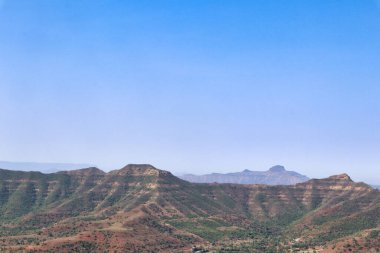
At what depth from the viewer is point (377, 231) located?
199 meters

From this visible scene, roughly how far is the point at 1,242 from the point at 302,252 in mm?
125538

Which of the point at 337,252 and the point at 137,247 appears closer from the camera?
the point at 337,252

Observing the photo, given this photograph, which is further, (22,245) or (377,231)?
(377,231)

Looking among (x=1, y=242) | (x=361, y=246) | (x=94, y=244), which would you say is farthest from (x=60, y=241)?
(x=361, y=246)

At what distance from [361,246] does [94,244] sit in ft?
353

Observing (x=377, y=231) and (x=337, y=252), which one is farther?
(x=377, y=231)

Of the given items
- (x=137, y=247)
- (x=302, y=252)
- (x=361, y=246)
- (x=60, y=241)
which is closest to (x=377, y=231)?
(x=361, y=246)

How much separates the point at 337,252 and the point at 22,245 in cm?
12424

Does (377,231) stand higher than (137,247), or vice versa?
(377,231)

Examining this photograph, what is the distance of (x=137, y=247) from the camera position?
199875mm

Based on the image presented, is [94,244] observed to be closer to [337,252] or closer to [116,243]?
[116,243]

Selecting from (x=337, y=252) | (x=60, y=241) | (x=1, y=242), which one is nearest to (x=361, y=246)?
(x=337, y=252)

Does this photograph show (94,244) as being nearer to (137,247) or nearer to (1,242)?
(137,247)

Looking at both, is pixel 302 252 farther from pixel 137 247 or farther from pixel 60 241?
pixel 60 241
